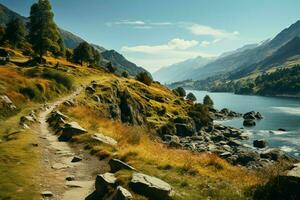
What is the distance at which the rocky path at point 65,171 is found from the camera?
15.7m

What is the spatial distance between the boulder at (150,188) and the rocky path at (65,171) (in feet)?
8.38

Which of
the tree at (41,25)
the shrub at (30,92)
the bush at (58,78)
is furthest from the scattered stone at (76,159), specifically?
the tree at (41,25)

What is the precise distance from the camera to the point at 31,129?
3102cm

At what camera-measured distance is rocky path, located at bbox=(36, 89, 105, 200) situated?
15.7m

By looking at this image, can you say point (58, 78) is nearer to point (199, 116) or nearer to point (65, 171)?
point (65, 171)

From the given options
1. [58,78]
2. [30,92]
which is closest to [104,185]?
[30,92]

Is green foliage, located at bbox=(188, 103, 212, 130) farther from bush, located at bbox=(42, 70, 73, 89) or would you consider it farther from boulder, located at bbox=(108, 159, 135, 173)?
boulder, located at bbox=(108, 159, 135, 173)

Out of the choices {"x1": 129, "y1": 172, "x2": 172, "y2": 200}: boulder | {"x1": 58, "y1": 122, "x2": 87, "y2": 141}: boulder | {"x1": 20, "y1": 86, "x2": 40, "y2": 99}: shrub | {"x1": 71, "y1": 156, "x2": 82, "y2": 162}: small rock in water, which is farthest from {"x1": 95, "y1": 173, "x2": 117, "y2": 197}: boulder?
{"x1": 20, "y1": 86, "x2": 40, "y2": 99}: shrub

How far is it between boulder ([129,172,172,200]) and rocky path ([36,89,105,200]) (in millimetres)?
2554

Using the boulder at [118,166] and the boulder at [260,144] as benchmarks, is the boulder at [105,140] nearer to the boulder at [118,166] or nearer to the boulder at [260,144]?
the boulder at [118,166]

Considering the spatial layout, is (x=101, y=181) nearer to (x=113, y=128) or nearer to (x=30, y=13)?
(x=113, y=128)

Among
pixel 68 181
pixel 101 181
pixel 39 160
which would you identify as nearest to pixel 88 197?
pixel 101 181

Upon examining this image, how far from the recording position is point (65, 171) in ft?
63.2

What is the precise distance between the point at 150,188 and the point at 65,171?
709 cm
